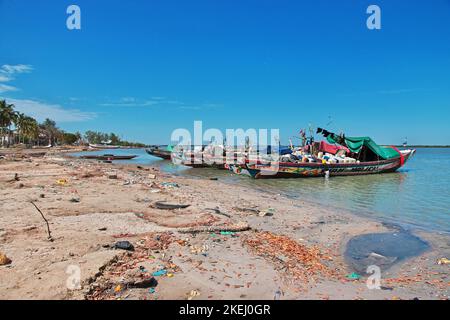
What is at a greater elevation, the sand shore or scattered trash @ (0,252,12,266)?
scattered trash @ (0,252,12,266)

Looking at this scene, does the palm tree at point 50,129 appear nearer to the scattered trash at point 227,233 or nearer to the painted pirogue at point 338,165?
the painted pirogue at point 338,165

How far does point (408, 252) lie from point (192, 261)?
515 centimetres

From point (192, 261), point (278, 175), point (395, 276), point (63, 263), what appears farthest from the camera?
point (278, 175)

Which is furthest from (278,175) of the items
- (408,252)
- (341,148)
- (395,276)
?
(395,276)

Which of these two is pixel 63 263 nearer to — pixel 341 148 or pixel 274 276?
pixel 274 276

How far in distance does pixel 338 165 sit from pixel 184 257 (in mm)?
21058

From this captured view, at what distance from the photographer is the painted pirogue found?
21719mm

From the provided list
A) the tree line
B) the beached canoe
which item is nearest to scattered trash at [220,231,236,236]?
the beached canoe

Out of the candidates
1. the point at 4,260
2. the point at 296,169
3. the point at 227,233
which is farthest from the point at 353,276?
the point at 296,169

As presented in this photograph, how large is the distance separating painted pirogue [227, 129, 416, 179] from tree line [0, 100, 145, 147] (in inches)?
2464

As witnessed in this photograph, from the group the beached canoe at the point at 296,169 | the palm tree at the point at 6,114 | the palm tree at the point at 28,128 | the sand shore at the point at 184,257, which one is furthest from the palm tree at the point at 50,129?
the sand shore at the point at 184,257

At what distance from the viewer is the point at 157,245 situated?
525cm

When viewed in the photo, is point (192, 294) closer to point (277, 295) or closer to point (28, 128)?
point (277, 295)

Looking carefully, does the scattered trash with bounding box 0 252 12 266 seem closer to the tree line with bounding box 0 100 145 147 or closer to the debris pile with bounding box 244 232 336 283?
the debris pile with bounding box 244 232 336 283
